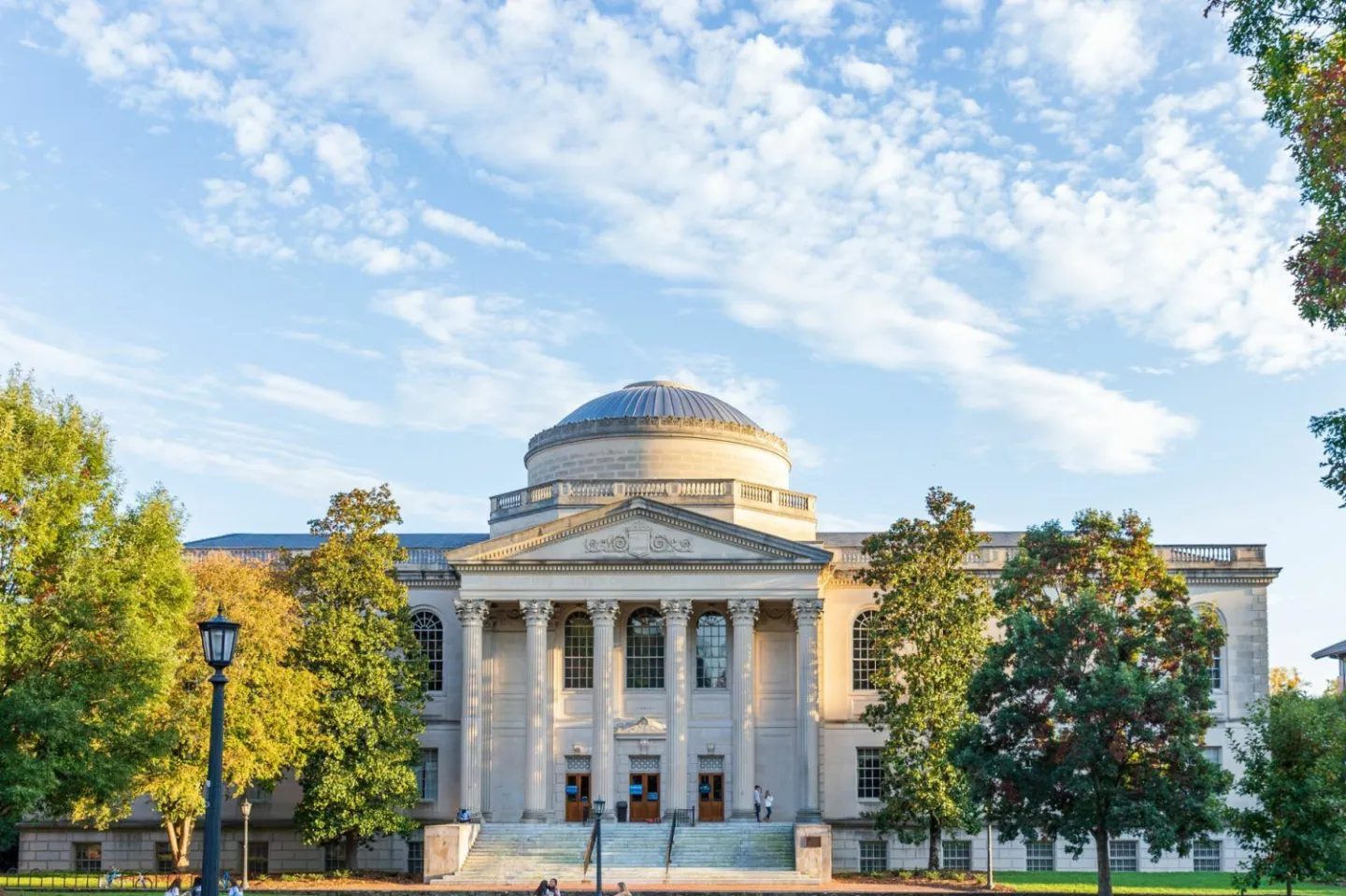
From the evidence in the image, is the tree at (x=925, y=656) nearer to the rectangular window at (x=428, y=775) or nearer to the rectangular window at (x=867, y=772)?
the rectangular window at (x=867, y=772)

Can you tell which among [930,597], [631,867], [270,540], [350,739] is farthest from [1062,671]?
[270,540]

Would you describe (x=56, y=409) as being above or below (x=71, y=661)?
above

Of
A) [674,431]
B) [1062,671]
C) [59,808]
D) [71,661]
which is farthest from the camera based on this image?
[674,431]

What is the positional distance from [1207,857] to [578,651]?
79.5ft

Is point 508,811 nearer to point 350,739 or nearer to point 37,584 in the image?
point 350,739

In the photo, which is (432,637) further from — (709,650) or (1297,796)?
(1297,796)

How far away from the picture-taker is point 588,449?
59031 millimetres

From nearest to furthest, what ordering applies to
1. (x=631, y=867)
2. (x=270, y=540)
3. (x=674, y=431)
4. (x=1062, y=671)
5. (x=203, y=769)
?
(x=1062, y=671) → (x=203, y=769) → (x=631, y=867) → (x=674, y=431) → (x=270, y=540)

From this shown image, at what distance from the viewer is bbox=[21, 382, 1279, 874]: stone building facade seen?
51219mm

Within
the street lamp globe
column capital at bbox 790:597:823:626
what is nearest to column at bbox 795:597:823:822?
column capital at bbox 790:597:823:626

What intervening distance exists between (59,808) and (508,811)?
868 inches

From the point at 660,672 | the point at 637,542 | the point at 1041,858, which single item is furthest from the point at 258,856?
the point at 1041,858

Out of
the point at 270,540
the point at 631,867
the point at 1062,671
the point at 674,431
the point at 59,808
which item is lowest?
the point at 631,867

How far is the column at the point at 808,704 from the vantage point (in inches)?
1970
